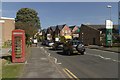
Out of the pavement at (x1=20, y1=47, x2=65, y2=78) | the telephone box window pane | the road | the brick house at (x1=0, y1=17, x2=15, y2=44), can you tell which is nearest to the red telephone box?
the telephone box window pane

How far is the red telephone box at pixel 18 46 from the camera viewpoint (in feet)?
75.6

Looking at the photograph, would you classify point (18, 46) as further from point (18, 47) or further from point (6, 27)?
point (6, 27)

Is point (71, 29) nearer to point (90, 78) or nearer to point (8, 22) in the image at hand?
point (8, 22)

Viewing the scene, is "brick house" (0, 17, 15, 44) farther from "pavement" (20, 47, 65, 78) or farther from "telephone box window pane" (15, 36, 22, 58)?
"pavement" (20, 47, 65, 78)

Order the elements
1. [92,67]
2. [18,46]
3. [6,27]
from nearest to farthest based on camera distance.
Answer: [92,67], [18,46], [6,27]

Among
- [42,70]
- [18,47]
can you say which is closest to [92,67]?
[42,70]

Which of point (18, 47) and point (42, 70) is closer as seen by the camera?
point (42, 70)

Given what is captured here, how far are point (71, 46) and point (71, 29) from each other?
115 metres

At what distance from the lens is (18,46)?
23328 millimetres

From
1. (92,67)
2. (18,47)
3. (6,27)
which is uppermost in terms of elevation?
(6,27)

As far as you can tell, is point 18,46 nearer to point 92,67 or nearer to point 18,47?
point 18,47

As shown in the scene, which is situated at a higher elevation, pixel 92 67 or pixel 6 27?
pixel 6 27

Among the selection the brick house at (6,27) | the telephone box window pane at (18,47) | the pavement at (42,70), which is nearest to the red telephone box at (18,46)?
the telephone box window pane at (18,47)

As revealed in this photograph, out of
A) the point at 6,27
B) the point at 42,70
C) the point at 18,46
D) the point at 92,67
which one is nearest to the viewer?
the point at 42,70
